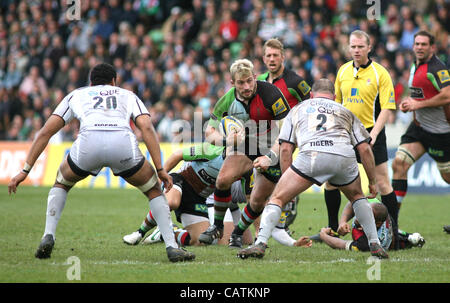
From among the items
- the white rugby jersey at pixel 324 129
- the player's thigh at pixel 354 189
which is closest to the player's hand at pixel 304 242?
the player's thigh at pixel 354 189

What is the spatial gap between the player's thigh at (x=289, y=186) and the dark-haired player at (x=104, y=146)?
115 cm

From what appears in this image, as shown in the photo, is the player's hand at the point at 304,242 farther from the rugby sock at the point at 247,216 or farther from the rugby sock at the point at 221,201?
the rugby sock at the point at 221,201

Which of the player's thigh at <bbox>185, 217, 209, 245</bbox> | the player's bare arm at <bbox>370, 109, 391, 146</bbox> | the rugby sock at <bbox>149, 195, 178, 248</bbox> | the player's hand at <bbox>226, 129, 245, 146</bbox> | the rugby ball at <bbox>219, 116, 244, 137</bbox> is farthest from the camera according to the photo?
the player's thigh at <bbox>185, 217, 209, 245</bbox>

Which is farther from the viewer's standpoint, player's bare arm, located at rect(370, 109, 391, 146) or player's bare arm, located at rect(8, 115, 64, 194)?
player's bare arm, located at rect(370, 109, 391, 146)

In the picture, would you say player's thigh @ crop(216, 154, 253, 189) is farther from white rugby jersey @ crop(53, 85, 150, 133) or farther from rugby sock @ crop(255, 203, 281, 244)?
white rugby jersey @ crop(53, 85, 150, 133)

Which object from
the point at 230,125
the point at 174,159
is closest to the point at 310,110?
the point at 230,125

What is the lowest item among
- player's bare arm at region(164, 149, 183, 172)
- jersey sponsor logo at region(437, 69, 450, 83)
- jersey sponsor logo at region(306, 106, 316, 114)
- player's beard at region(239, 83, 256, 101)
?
player's bare arm at region(164, 149, 183, 172)

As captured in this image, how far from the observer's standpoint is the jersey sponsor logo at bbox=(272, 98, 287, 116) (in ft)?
27.6

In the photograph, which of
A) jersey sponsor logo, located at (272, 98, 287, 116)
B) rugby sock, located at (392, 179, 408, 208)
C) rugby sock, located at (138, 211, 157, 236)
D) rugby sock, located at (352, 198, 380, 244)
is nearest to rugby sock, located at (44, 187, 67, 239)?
rugby sock, located at (138, 211, 157, 236)

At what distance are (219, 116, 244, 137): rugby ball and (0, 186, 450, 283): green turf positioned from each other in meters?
1.47

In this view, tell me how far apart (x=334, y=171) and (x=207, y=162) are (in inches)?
102

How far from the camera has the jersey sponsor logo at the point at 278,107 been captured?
8423 millimetres
